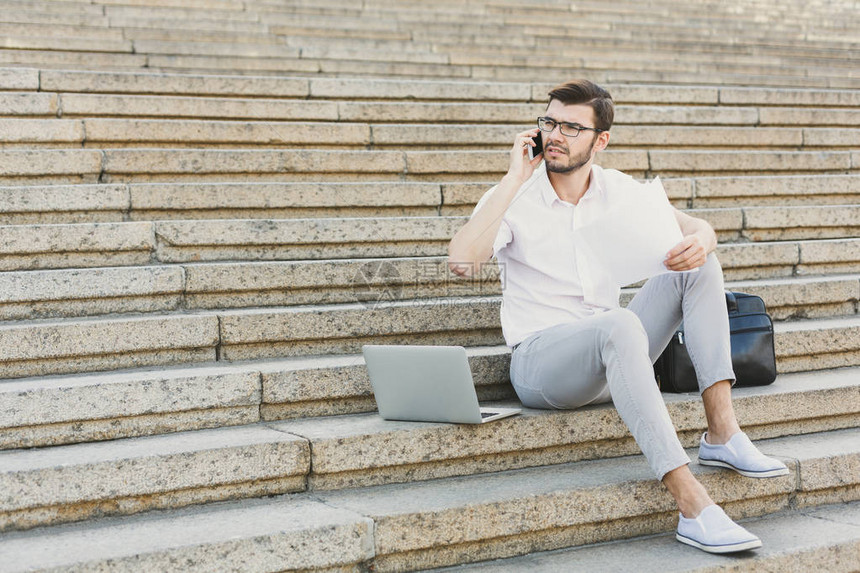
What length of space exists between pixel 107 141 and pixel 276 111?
976mm

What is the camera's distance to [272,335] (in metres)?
3.51

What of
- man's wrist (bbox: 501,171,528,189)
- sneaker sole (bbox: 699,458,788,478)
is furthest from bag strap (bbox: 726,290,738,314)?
man's wrist (bbox: 501,171,528,189)

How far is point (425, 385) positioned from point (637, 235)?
87 cm

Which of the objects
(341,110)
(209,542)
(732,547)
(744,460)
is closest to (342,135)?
(341,110)

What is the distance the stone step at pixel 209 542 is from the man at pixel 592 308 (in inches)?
34.2

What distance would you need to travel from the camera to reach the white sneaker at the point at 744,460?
3.12 meters

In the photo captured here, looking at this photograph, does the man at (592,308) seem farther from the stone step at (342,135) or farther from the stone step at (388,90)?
the stone step at (388,90)

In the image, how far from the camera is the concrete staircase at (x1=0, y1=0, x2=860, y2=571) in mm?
2752

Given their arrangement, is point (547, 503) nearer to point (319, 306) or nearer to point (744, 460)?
point (744, 460)

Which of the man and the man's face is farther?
the man's face

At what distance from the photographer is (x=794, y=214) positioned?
16.5 ft

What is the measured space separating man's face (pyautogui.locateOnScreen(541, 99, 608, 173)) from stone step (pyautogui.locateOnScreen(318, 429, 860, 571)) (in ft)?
3.46

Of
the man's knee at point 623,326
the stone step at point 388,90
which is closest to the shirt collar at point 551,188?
the man's knee at point 623,326

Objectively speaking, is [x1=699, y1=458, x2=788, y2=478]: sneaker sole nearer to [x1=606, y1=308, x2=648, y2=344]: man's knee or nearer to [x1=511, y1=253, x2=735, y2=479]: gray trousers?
[x1=511, y1=253, x2=735, y2=479]: gray trousers
